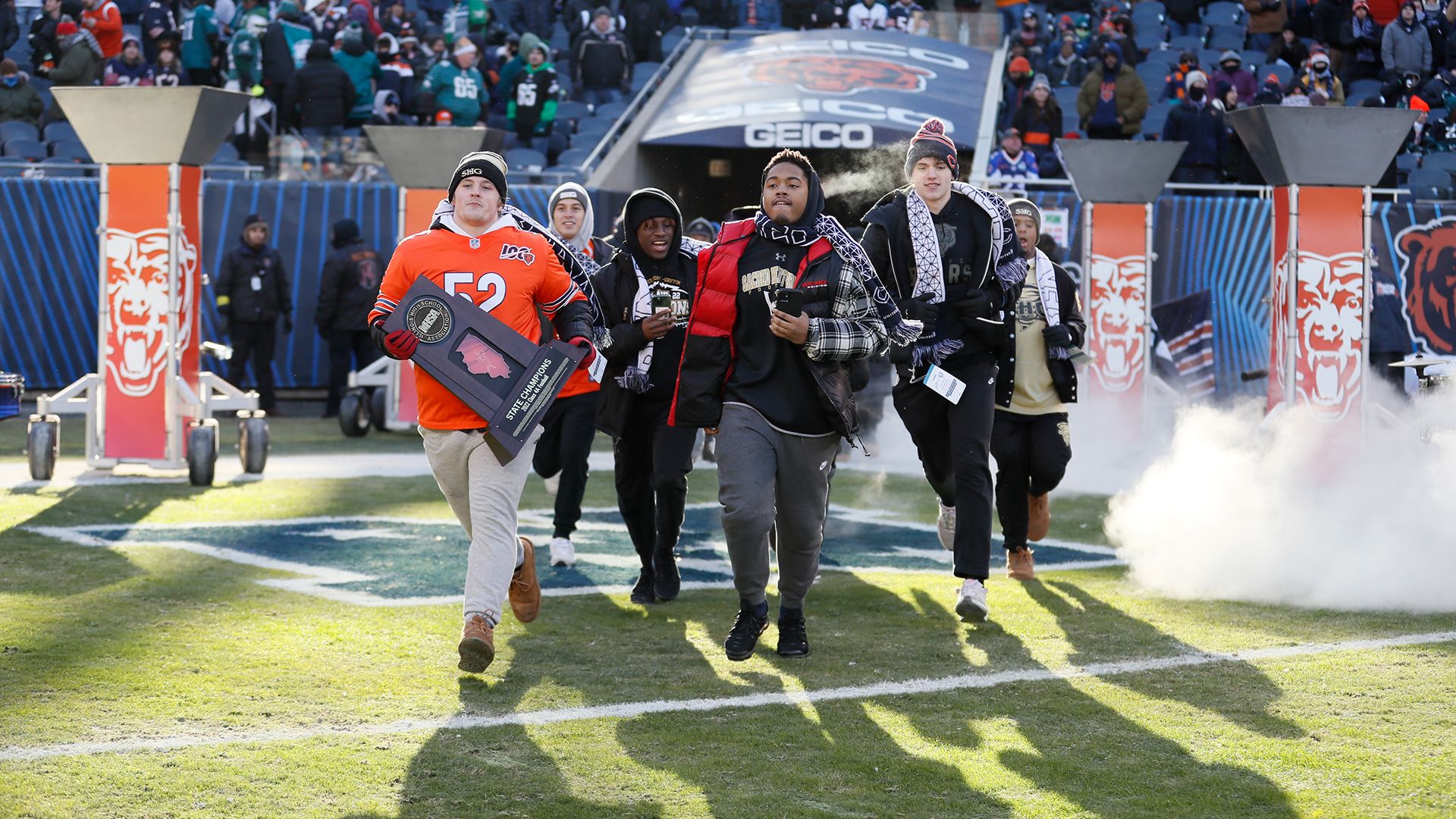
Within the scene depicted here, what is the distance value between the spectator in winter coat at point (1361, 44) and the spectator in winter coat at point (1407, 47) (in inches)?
22.7

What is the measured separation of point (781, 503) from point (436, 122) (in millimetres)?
15114

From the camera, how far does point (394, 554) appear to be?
29.4 feet

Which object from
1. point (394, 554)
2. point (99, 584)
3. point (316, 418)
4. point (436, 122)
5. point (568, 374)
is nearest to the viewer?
point (568, 374)

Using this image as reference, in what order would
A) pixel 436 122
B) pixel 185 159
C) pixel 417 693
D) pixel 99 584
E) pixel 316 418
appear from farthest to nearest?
pixel 436 122 → pixel 316 418 → pixel 185 159 → pixel 99 584 → pixel 417 693

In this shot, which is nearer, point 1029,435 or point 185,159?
point 1029,435

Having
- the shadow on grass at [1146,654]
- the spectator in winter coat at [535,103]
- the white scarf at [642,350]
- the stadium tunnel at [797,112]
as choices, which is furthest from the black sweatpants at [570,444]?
the spectator in winter coat at [535,103]

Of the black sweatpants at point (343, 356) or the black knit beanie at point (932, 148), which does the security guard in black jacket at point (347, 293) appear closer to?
the black sweatpants at point (343, 356)

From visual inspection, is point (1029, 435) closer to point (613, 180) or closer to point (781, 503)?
point (781, 503)

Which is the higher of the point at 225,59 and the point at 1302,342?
the point at 225,59

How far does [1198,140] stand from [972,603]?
13429 mm

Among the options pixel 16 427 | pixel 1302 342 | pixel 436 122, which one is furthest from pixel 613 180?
pixel 1302 342

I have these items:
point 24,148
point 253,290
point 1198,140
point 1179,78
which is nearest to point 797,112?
point 1179,78

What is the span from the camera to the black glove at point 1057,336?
8.09 meters

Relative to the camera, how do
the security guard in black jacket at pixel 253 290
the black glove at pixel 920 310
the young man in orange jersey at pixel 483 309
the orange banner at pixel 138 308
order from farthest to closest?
1. the security guard in black jacket at pixel 253 290
2. the orange banner at pixel 138 308
3. the black glove at pixel 920 310
4. the young man in orange jersey at pixel 483 309
